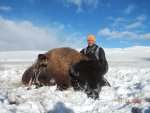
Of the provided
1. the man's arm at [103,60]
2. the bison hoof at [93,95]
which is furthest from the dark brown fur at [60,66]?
the bison hoof at [93,95]

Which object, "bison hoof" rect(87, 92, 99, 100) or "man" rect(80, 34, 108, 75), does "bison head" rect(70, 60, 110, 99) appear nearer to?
"bison hoof" rect(87, 92, 99, 100)

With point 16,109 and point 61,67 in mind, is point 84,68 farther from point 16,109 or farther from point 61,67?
point 16,109

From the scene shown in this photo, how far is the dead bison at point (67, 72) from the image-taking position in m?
7.16

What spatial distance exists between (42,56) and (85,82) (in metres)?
1.66

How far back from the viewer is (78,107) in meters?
5.59

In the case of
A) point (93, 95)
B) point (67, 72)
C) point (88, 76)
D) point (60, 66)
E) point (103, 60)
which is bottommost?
point (93, 95)

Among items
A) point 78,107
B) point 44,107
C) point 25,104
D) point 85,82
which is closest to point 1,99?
point 25,104

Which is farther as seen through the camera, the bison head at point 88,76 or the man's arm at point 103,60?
the man's arm at point 103,60

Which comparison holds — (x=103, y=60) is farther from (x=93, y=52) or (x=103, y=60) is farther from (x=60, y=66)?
(x=60, y=66)

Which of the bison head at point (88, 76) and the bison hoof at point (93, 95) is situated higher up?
the bison head at point (88, 76)

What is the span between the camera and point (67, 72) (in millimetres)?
7840

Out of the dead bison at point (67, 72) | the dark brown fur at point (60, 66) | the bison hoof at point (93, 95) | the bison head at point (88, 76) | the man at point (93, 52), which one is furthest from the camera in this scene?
the man at point (93, 52)

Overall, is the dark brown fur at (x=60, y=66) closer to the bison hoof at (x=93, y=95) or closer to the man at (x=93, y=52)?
the man at (x=93, y=52)

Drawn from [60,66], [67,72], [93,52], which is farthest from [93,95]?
[93,52]
